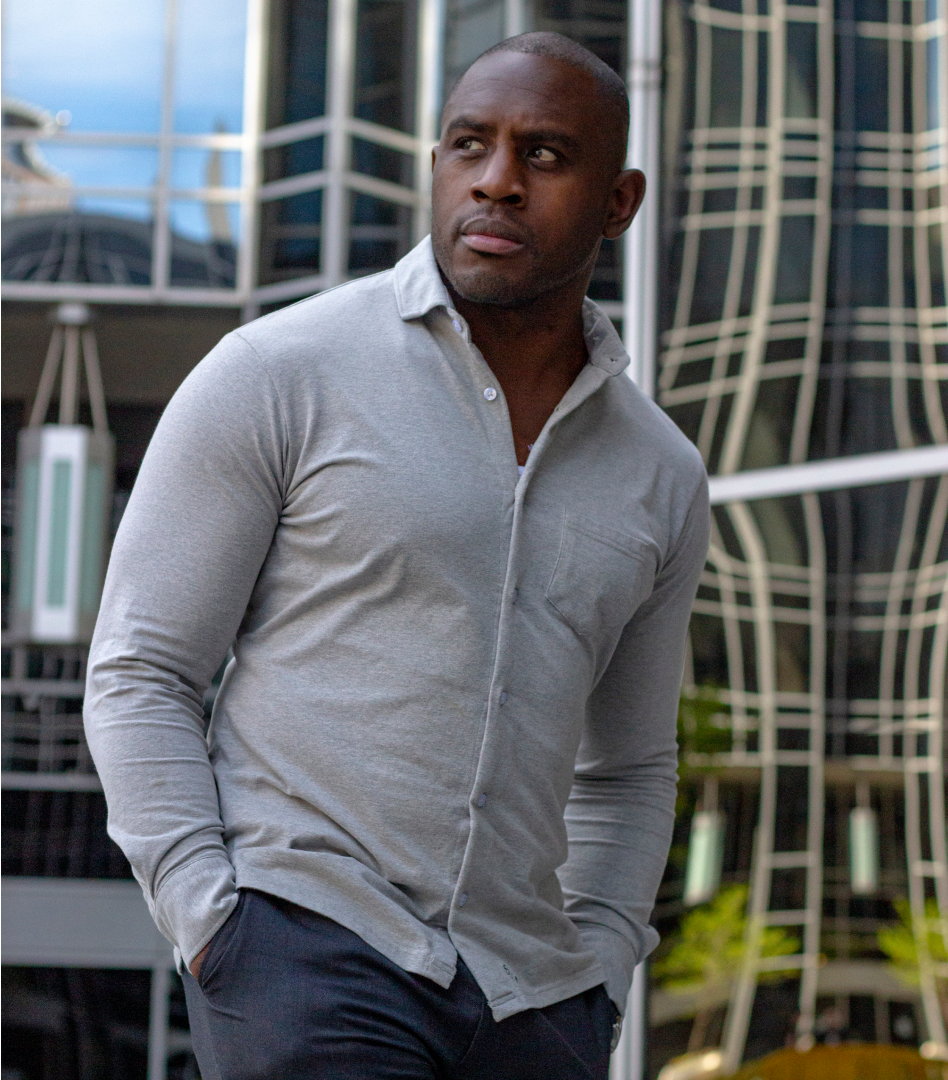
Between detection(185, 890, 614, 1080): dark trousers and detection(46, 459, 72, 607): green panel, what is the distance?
10.7ft

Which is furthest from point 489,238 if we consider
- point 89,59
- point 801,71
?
point 89,59

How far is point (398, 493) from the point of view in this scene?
1.60 m

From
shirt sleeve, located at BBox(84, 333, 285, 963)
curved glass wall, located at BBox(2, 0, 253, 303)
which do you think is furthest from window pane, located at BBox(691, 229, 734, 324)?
shirt sleeve, located at BBox(84, 333, 285, 963)

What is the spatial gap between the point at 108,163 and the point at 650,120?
184cm

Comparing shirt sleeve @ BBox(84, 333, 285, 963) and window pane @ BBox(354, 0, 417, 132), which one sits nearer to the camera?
shirt sleeve @ BBox(84, 333, 285, 963)

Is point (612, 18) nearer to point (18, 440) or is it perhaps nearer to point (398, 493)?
point (18, 440)

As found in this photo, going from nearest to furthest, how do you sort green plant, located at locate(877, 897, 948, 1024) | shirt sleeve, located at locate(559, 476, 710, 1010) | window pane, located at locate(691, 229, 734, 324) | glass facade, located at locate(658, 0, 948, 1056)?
shirt sleeve, located at locate(559, 476, 710, 1010) → green plant, located at locate(877, 897, 948, 1024) → glass facade, located at locate(658, 0, 948, 1056) → window pane, located at locate(691, 229, 734, 324)

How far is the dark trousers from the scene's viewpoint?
1.46 m

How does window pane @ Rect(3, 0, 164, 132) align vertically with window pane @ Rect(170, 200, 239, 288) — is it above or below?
above

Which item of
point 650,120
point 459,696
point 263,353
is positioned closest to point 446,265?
point 263,353

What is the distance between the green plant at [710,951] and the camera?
4137 millimetres

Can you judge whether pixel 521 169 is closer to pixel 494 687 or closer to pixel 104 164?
pixel 494 687

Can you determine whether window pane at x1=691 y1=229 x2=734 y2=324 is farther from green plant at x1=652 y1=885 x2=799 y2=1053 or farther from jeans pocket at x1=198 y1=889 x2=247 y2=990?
jeans pocket at x1=198 y1=889 x2=247 y2=990

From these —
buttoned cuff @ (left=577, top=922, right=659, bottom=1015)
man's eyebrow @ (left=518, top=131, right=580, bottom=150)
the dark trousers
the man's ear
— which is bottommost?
buttoned cuff @ (left=577, top=922, right=659, bottom=1015)
